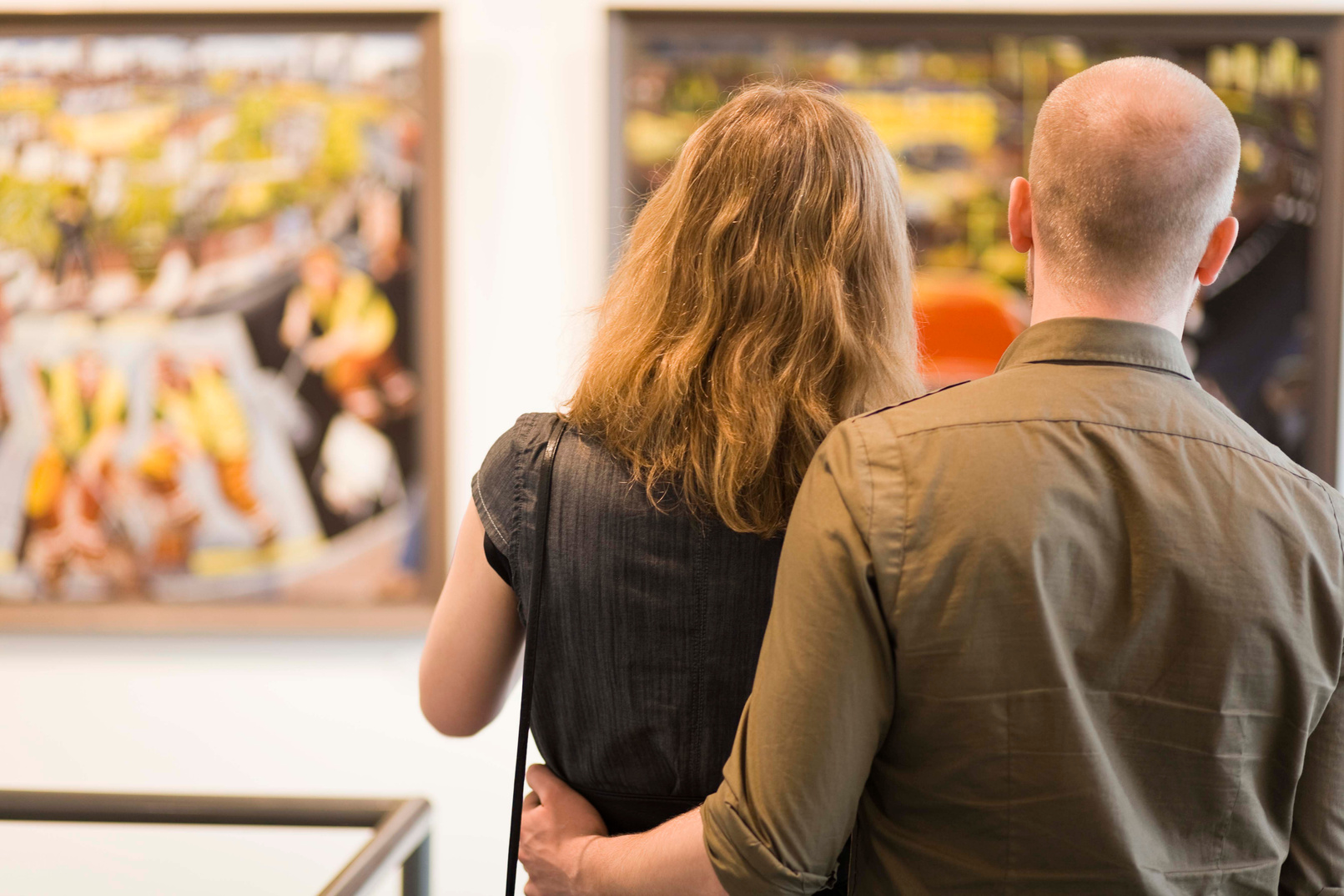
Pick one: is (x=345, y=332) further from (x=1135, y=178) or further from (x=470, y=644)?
(x=1135, y=178)

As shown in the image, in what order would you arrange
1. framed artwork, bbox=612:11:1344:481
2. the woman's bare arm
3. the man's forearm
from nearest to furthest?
the man's forearm < the woman's bare arm < framed artwork, bbox=612:11:1344:481

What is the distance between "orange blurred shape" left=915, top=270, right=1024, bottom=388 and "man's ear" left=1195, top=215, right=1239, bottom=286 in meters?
1.21

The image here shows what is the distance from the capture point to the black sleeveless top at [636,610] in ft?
2.88

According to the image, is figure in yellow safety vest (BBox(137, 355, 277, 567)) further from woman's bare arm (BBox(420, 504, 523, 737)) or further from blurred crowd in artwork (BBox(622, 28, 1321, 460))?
woman's bare arm (BBox(420, 504, 523, 737))

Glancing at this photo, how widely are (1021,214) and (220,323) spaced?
5.50 feet

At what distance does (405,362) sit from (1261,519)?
1.62 metres

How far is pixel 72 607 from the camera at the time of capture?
2047 millimetres

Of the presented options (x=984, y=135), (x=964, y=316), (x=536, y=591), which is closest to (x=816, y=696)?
(x=536, y=591)

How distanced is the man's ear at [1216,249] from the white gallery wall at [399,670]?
1294 millimetres

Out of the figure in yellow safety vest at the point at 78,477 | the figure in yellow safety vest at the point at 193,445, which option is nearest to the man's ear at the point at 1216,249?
the figure in yellow safety vest at the point at 193,445

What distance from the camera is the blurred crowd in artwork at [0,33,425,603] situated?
1.97 metres

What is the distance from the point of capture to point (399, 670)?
2.09 m

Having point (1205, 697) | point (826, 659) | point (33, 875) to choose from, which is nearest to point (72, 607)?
point (33, 875)

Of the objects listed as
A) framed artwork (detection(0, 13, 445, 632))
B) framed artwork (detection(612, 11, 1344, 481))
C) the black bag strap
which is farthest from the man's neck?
framed artwork (detection(0, 13, 445, 632))
